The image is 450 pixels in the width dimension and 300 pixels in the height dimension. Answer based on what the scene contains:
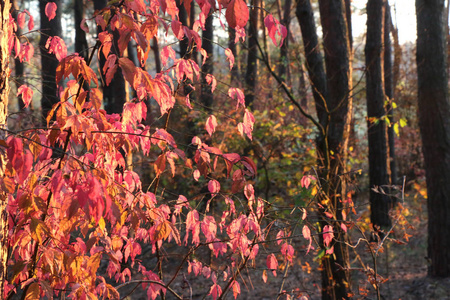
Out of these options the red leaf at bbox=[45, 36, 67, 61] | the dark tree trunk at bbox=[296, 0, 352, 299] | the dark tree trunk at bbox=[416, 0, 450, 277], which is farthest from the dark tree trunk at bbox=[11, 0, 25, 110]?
the dark tree trunk at bbox=[416, 0, 450, 277]

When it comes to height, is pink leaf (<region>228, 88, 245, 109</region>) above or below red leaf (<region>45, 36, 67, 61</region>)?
below

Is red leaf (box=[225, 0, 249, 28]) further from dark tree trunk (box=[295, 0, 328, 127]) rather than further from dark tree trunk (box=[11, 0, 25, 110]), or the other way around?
dark tree trunk (box=[295, 0, 328, 127])

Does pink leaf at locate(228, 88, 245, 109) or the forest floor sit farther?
the forest floor

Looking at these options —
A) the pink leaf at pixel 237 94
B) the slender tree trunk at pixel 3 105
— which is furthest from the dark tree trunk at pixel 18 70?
the pink leaf at pixel 237 94

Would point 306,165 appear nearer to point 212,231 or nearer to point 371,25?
point 371,25

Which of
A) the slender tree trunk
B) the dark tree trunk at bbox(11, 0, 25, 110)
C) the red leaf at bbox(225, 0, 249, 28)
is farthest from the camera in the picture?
the dark tree trunk at bbox(11, 0, 25, 110)

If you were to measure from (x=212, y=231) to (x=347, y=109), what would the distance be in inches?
110

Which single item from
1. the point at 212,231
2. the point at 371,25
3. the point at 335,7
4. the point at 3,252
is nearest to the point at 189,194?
the point at 371,25

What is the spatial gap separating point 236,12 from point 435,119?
5.60 m

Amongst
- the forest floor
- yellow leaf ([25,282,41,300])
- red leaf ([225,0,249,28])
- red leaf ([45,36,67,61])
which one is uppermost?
red leaf ([45,36,67,61])

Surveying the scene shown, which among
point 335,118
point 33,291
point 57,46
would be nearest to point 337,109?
point 335,118

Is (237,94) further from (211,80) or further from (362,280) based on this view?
(362,280)

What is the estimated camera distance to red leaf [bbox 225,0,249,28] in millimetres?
1741

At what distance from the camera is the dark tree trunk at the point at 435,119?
6516 millimetres
